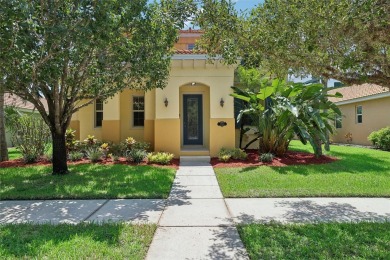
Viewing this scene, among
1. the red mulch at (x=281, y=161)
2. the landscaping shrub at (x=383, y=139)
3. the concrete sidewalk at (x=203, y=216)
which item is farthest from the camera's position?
the landscaping shrub at (x=383, y=139)

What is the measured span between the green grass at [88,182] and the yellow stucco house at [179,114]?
314 cm

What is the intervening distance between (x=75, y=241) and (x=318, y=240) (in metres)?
3.61

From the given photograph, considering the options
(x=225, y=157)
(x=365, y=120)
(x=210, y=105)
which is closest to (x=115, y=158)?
(x=225, y=157)

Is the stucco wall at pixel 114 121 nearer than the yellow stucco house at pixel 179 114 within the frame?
No

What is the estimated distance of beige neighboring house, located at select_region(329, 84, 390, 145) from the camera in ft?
63.7

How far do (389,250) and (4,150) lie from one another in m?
13.8

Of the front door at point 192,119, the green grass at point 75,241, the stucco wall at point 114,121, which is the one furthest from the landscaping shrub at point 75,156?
the green grass at point 75,241

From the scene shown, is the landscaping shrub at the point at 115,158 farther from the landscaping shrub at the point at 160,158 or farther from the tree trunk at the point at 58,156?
the tree trunk at the point at 58,156

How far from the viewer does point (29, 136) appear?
39.8ft

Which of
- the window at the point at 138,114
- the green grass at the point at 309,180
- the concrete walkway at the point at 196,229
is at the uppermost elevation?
the window at the point at 138,114

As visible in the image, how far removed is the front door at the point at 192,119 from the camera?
46.9 feet

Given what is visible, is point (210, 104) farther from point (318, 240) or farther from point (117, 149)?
point (318, 240)

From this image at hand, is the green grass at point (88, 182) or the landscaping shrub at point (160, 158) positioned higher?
the landscaping shrub at point (160, 158)

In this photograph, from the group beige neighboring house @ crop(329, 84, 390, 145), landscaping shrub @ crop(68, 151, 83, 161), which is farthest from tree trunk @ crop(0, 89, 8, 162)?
beige neighboring house @ crop(329, 84, 390, 145)
